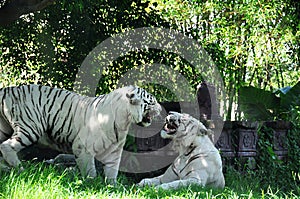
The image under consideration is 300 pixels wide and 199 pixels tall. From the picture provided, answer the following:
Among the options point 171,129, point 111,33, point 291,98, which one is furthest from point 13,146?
point 291,98

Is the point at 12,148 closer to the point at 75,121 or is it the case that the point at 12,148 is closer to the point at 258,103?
the point at 75,121

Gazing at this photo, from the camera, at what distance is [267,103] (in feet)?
25.6

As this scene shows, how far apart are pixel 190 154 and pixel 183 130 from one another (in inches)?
9.7

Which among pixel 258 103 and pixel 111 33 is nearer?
pixel 258 103

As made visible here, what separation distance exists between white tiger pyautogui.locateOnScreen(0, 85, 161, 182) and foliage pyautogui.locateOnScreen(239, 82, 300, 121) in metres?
2.93

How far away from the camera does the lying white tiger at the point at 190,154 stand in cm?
504

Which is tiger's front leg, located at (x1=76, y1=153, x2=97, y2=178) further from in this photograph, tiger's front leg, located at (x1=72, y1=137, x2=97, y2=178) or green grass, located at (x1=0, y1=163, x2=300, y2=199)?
green grass, located at (x1=0, y1=163, x2=300, y2=199)

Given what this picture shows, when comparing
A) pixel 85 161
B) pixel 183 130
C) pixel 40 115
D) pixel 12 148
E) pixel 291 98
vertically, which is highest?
pixel 291 98

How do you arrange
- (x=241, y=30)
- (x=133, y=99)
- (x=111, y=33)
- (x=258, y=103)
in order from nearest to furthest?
(x=133, y=99)
(x=258, y=103)
(x=111, y=33)
(x=241, y=30)

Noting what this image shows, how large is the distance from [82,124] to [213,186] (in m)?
1.42

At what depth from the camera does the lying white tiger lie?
5.04m

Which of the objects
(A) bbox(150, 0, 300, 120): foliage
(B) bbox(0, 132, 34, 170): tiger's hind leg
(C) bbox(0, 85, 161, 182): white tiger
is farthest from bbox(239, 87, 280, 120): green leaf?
(B) bbox(0, 132, 34, 170): tiger's hind leg

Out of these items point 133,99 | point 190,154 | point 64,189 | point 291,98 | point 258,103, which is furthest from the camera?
point 258,103

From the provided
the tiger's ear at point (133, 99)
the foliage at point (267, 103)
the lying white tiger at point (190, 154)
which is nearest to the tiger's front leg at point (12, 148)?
the tiger's ear at point (133, 99)
